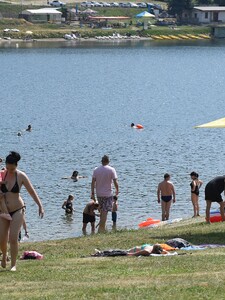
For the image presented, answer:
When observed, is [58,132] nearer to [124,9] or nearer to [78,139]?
[78,139]

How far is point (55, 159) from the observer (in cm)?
4506

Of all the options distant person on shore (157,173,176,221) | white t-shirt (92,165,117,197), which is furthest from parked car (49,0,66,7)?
white t-shirt (92,165,117,197)

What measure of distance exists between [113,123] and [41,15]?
107 meters

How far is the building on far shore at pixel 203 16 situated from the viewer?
17938 cm

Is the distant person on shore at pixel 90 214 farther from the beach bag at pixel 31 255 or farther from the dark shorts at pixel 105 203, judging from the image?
the beach bag at pixel 31 255

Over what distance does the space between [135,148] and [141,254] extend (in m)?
31.5

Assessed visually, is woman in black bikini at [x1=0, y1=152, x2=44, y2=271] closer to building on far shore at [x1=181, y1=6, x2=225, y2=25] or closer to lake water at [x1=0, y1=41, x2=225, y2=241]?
lake water at [x1=0, y1=41, x2=225, y2=241]

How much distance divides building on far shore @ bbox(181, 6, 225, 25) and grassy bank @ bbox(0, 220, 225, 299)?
161855mm

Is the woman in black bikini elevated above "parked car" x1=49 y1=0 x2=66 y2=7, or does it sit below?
above

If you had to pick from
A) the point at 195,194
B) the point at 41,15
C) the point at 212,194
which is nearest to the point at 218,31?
the point at 41,15

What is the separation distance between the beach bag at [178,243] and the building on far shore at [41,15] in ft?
488

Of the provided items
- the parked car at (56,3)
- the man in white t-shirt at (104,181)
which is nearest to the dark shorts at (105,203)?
the man in white t-shirt at (104,181)

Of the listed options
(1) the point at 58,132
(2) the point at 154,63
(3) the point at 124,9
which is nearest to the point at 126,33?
(3) the point at 124,9

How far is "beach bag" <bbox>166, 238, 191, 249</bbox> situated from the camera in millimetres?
18688
